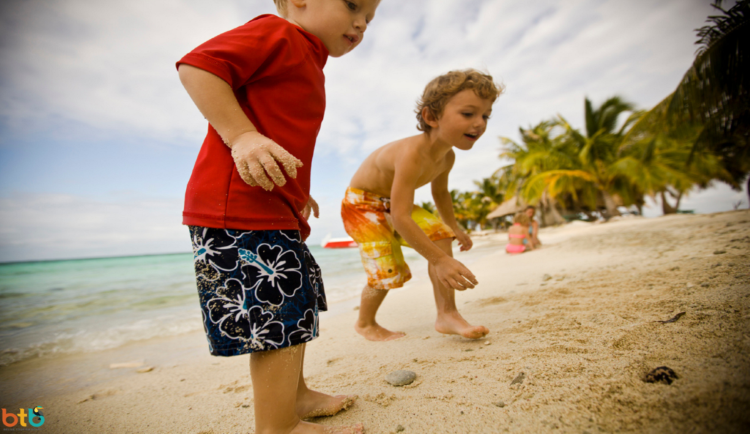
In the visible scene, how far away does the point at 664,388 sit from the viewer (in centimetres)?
84

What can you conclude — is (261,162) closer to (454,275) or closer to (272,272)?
(272,272)

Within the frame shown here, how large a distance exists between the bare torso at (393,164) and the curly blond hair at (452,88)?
0.18 metres

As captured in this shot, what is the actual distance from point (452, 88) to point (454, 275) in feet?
3.57

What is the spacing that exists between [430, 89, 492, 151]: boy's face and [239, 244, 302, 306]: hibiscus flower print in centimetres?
124

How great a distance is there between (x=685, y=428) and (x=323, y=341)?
2087mm

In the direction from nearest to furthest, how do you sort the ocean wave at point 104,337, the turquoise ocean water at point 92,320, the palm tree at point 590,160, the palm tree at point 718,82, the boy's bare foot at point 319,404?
the boy's bare foot at point 319,404, the ocean wave at point 104,337, the turquoise ocean water at point 92,320, the palm tree at point 718,82, the palm tree at point 590,160

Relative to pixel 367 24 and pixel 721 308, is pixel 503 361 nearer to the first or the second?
pixel 721 308

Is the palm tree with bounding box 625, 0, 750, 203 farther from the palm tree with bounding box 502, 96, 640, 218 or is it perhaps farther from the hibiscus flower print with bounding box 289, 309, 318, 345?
the hibiscus flower print with bounding box 289, 309, 318, 345

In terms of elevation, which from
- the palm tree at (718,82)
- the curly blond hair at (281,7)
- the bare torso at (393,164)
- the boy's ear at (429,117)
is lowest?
the bare torso at (393,164)

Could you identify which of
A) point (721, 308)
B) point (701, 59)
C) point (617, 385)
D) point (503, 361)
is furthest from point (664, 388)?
point (701, 59)

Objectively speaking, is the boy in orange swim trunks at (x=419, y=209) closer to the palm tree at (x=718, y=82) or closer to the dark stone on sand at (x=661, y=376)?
the dark stone on sand at (x=661, y=376)

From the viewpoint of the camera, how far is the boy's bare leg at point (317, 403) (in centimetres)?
122

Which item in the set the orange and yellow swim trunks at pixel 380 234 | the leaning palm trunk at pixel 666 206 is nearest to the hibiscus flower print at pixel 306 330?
the orange and yellow swim trunks at pixel 380 234

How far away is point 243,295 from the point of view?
94 cm
